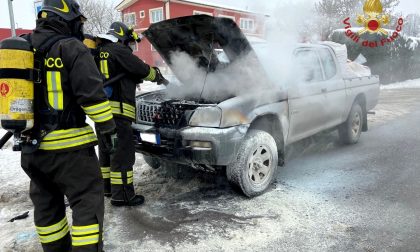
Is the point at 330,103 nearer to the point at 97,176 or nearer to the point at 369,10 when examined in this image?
the point at 97,176

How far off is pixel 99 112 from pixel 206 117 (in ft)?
4.48

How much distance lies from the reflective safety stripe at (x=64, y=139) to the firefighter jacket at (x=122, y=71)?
1300 millimetres

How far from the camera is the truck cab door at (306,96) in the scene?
15.1ft

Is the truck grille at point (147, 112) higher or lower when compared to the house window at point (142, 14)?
lower

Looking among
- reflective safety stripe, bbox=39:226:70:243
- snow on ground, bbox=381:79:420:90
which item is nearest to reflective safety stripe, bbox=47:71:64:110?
reflective safety stripe, bbox=39:226:70:243

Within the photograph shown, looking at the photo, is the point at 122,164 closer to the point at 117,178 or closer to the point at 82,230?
the point at 117,178

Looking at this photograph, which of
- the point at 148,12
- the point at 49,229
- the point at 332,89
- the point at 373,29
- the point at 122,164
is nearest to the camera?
the point at 49,229

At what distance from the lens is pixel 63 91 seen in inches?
97.3

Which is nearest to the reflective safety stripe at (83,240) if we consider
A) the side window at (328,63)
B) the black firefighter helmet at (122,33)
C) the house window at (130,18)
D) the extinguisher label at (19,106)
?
the extinguisher label at (19,106)

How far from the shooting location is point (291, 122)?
14.9ft

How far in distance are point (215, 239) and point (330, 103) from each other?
3144 millimetres

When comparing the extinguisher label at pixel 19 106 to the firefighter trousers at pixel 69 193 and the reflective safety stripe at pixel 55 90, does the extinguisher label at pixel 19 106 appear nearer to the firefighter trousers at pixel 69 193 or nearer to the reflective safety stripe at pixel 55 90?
the reflective safety stripe at pixel 55 90

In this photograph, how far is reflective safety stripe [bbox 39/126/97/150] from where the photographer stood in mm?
2457

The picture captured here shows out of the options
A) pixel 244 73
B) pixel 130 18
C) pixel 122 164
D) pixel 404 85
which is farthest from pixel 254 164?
pixel 130 18
